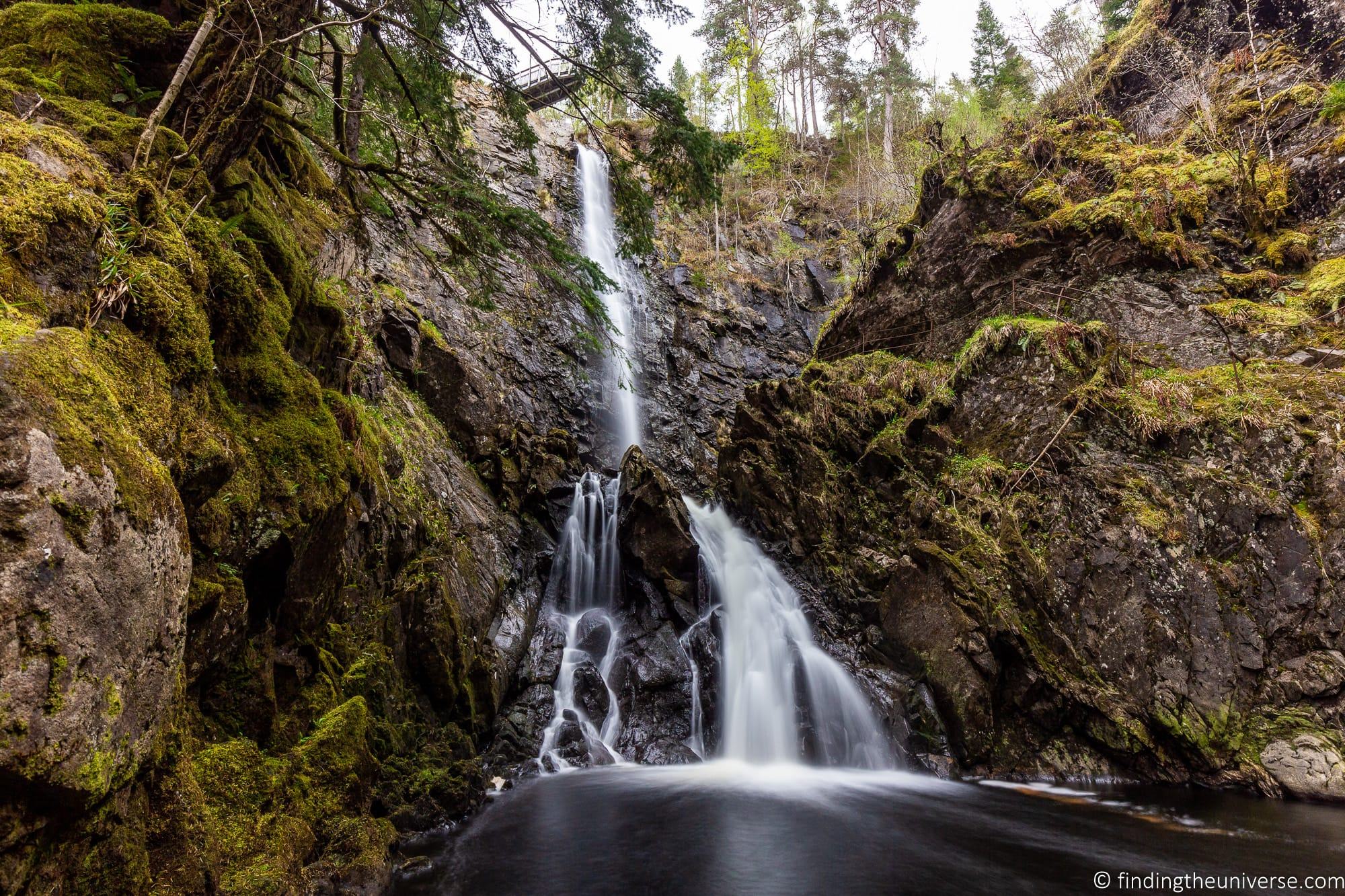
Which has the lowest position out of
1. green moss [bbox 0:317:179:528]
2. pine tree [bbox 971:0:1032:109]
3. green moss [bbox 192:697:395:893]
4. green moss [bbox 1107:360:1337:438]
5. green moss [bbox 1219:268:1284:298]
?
green moss [bbox 192:697:395:893]

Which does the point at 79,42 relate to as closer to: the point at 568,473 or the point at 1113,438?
the point at 568,473

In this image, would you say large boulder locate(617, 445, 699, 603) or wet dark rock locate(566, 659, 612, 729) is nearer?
wet dark rock locate(566, 659, 612, 729)

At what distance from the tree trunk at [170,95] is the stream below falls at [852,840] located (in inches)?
202

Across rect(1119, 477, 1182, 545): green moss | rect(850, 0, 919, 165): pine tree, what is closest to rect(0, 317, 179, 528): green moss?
rect(1119, 477, 1182, 545): green moss

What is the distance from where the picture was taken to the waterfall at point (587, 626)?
333 inches

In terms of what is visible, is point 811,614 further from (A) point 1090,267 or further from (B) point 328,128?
(B) point 328,128

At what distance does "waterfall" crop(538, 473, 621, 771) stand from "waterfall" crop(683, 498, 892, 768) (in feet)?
5.34

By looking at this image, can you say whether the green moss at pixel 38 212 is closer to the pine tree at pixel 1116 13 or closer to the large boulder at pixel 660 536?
the large boulder at pixel 660 536

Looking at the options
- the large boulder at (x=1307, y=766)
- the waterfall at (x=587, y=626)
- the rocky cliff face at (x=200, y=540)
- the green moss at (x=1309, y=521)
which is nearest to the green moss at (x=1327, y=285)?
the green moss at (x=1309, y=521)

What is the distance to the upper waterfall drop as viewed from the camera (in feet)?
54.5

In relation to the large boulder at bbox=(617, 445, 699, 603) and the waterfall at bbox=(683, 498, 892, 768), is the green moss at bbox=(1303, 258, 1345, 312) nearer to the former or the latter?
the waterfall at bbox=(683, 498, 892, 768)

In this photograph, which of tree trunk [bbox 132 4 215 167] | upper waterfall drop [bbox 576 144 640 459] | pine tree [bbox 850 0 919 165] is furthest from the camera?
pine tree [bbox 850 0 919 165]

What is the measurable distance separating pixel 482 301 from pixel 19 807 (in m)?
4.98

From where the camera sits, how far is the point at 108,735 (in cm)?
198
